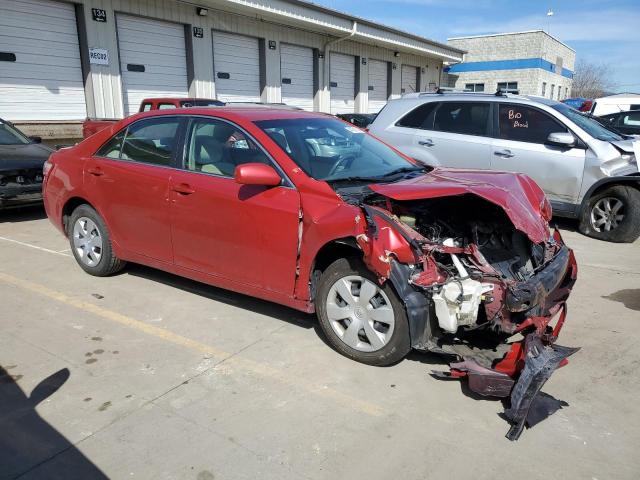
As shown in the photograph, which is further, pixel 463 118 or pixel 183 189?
pixel 463 118

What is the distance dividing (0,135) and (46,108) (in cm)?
416

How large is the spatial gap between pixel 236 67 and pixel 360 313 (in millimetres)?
15081

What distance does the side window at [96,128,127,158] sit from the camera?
16.3 ft

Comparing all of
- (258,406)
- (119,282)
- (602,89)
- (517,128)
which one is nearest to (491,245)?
(258,406)

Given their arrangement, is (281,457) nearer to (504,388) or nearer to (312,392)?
(312,392)

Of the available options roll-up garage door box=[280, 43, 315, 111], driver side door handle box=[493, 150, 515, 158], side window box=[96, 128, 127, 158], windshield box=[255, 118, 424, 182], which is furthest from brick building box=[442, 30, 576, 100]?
side window box=[96, 128, 127, 158]

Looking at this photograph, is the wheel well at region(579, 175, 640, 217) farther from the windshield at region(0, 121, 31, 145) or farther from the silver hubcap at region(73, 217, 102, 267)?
the windshield at region(0, 121, 31, 145)

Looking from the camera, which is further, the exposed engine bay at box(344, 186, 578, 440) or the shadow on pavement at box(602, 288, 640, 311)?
the shadow on pavement at box(602, 288, 640, 311)

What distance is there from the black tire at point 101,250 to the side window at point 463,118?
4.98m

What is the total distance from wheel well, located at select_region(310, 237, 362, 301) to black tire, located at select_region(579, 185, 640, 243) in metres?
4.81

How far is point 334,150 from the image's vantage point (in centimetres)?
437

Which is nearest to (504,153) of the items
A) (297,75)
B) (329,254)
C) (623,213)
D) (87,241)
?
(623,213)

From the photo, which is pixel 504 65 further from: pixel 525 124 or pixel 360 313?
pixel 360 313

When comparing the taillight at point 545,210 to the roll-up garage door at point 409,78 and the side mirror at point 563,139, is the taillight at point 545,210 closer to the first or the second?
the side mirror at point 563,139
